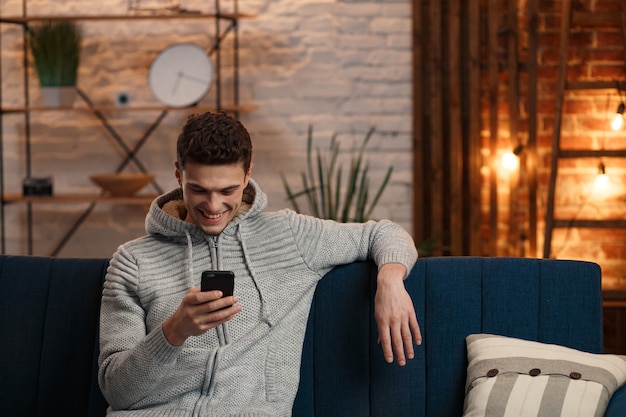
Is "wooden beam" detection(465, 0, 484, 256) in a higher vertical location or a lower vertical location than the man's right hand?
higher

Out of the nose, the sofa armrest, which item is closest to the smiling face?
the nose

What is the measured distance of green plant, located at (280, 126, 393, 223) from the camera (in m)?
4.09

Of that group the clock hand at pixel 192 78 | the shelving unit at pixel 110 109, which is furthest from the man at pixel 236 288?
the shelving unit at pixel 110 109

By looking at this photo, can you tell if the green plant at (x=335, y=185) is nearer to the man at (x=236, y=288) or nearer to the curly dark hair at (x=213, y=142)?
the man at (x=236, y=288)

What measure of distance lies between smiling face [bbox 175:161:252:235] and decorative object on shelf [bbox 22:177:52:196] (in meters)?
2.19

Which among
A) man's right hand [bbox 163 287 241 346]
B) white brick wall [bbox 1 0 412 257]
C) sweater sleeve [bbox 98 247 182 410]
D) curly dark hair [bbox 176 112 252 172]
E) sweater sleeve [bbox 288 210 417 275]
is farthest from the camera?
white brick wall [bbox 1 0 412 257]

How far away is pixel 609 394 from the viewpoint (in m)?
2.04

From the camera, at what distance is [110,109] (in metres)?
4.06

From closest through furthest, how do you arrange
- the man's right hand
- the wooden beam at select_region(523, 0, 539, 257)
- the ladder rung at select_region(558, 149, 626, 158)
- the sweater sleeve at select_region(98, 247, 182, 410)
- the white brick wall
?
the man's right hand, the sweater sleeve at select_region(98, 247, 182, 410), the ladder rung at select_region(558, 149, 626, 158), the wooden beam at select_region(523, 0, 539, 257), the white brick wall

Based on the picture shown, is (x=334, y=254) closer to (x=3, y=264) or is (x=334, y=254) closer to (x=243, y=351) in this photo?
(x=243, y=351)

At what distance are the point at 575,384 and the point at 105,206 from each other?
9.31 feet

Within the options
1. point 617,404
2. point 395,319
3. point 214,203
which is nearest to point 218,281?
point 214,203

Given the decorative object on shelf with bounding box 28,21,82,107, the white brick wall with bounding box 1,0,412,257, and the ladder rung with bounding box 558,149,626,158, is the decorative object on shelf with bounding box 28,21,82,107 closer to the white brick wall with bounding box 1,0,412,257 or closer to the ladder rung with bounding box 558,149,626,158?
the white brick wall with bounding box 1,0,412,257

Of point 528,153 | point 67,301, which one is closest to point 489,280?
point 67,301
